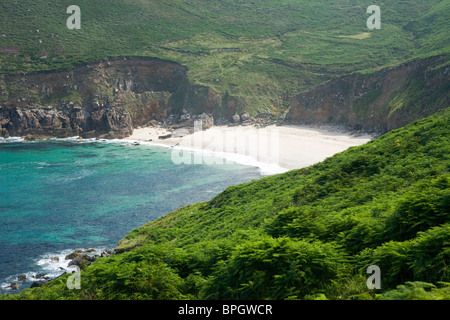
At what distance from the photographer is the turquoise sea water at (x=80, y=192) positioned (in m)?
36.2

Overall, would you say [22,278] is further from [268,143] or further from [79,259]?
[268,143]

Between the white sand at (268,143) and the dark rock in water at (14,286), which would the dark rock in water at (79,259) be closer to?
the dark rock in water at (14,286)

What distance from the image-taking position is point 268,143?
7306cm

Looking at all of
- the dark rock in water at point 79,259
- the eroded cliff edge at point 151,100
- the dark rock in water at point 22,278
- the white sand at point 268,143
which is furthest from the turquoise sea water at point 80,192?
the eroded cliff edge at point 151,100

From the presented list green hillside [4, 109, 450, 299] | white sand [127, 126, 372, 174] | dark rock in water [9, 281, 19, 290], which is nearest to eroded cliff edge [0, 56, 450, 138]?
white sand [127, 126, 372, 174]

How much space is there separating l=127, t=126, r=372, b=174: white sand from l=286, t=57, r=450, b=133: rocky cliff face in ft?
11.8

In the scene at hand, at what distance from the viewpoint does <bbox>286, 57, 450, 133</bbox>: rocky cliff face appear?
194 feet

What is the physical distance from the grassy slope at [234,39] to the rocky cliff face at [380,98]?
13.4 meters

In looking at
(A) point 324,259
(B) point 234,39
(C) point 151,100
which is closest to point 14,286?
(A) point 324,259

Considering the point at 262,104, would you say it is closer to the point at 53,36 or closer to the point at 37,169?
the point at 37,169

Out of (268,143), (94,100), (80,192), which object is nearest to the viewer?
(80,192)

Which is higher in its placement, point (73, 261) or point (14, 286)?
point (73, 261)

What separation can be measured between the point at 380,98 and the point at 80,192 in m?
50.2
